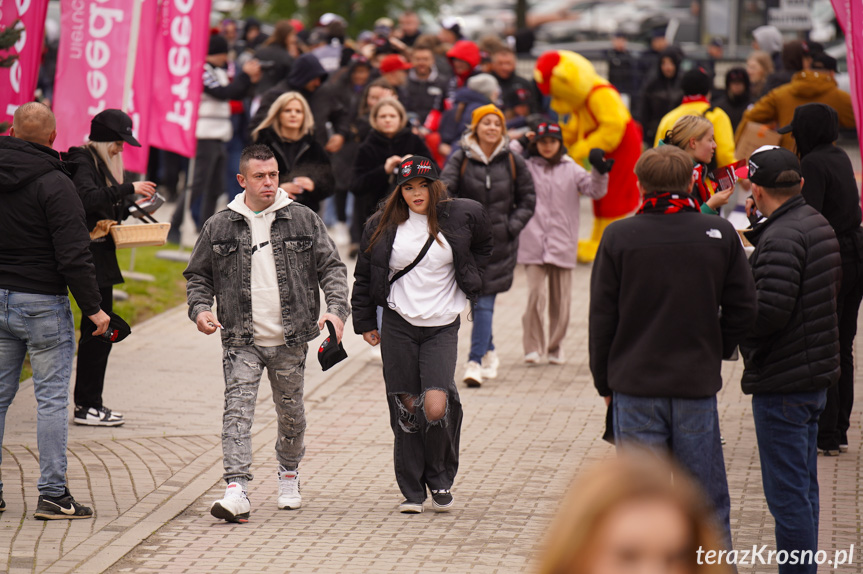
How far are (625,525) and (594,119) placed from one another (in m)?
11.7

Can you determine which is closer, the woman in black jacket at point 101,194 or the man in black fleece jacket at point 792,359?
the man in black fleece jacket at point 792,359

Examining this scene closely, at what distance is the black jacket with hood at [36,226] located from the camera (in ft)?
19.7

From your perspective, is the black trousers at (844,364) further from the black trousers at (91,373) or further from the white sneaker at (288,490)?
the black trousers at (91,373)

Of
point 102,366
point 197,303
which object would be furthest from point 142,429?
point 197,303

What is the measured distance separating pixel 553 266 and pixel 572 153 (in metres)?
3.26

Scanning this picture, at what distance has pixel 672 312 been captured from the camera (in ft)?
15.6

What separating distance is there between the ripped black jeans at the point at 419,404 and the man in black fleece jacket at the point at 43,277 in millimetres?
1650

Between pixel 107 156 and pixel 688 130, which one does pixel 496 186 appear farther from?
pixel 107 156

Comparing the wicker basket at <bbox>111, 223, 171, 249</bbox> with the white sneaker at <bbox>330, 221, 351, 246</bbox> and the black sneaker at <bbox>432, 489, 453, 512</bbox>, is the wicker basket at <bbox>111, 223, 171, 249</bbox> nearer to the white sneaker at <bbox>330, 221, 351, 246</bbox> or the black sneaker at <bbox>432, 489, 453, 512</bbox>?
the black sneaker at <bbox>432, 489, 453, 512</bbox>

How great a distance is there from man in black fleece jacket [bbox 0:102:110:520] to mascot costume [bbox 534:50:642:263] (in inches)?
298

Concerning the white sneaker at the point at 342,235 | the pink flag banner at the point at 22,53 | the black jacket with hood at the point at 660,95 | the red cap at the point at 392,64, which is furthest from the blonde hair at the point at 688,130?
the black jacket with hood at the point at 660,95

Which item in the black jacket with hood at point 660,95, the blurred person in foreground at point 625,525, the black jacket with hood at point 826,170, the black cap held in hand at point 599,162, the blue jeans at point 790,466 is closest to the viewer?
the blurred person in foreground at point 625,525

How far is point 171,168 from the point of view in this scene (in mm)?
17406

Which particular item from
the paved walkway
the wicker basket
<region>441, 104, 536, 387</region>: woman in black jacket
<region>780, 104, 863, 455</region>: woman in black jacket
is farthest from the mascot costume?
the wicker basket
